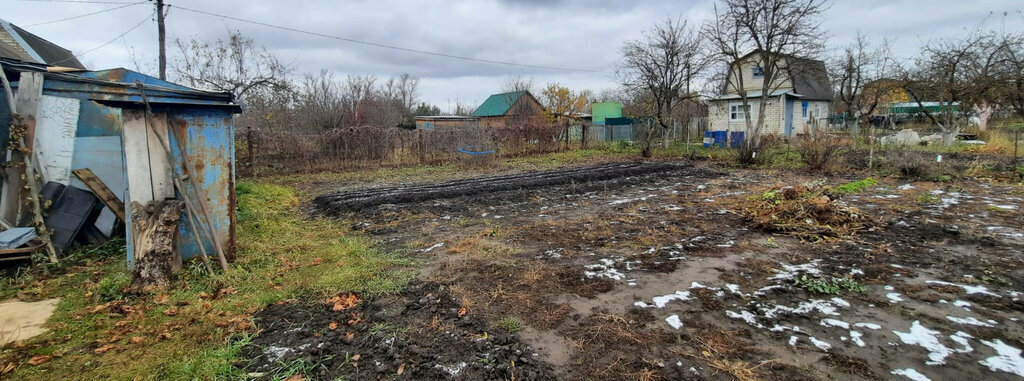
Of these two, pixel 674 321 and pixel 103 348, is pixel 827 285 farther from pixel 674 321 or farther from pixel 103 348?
pixel 103 348

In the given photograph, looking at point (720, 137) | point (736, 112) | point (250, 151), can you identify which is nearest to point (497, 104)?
point (736, 112)

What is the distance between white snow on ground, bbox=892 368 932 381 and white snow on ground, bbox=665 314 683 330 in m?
1.15

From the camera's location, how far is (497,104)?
35938mm

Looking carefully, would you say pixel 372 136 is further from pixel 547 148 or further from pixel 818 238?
pixel 818 238

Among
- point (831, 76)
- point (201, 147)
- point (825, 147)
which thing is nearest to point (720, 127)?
point (831, 76)

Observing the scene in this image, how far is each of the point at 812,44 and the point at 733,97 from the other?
9.92m

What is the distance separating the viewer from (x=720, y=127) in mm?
25656

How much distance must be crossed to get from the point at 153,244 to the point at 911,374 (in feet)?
18.1

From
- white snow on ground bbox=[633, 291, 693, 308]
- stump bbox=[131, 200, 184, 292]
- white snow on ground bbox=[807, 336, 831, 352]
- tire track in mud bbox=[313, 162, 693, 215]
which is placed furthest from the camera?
tire track in mud bbox=[313, 162, 693, 215]

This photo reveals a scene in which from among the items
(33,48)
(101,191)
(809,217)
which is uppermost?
(33,48)

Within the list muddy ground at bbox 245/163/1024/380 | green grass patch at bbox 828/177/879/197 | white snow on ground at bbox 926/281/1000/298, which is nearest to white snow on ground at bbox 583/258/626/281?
muddy ground at bbox 245/163/1024/380

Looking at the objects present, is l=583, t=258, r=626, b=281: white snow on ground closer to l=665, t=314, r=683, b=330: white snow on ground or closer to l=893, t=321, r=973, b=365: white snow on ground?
l=665, t=314, r=683, b=330: white snow on ground

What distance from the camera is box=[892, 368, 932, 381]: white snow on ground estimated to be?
2348mm

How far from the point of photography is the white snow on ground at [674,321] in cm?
302
